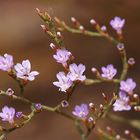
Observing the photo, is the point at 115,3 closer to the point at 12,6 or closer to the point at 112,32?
the point at 112,32

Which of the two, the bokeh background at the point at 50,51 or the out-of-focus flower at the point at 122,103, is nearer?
the out-of-focus flower at the point at 122,103

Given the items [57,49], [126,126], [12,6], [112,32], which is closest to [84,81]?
[57,49]

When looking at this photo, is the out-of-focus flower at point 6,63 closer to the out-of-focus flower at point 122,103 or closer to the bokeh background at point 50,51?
the out-of-focus flower at point 122,103

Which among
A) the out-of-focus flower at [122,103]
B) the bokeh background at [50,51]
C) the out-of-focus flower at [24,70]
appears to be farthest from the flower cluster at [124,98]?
the bokeh background at [50,51]

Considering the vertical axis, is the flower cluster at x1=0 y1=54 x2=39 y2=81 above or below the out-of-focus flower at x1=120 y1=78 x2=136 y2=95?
below

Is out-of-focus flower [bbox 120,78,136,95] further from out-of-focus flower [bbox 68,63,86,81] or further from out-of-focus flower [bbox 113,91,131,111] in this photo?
out-of-focus flower [bbox 68,63,86,81]

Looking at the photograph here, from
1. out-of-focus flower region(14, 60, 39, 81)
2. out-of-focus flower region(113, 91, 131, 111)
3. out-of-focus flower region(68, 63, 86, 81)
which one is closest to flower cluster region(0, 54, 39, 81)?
out-of-focus flower region(14, 60, 39, 81)

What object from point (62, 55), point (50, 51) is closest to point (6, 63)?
point (62, 55)

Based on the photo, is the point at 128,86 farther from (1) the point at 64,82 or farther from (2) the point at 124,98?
(1) the point at 64,82
